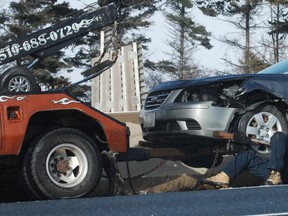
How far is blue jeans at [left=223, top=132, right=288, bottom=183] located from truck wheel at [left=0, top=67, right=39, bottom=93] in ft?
10.5

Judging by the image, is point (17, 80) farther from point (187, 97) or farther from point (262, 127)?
point (262, 127)

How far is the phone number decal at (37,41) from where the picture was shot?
10.6 meters

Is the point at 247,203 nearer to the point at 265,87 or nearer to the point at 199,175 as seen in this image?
the point at 265,87

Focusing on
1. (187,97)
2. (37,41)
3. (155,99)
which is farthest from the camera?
(37,41)

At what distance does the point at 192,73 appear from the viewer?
156 ft

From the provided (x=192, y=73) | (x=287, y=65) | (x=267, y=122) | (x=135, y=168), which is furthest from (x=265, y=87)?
(x=192, y=73)

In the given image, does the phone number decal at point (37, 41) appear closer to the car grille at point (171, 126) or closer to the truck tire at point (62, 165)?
the car grille at point (171, 126)

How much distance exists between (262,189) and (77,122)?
234 cm

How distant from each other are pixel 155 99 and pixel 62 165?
2.33m

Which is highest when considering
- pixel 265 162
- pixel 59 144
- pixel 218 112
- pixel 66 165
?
pixel 218 112

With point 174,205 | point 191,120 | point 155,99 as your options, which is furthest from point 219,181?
point 174,205

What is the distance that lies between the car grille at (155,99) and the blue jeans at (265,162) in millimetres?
1355

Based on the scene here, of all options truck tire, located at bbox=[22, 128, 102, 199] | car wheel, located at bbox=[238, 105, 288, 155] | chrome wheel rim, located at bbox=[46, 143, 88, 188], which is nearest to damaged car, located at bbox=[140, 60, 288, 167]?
car wheel, located at bbox=[238, 105, 288, 155]

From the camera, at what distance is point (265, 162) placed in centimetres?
827
